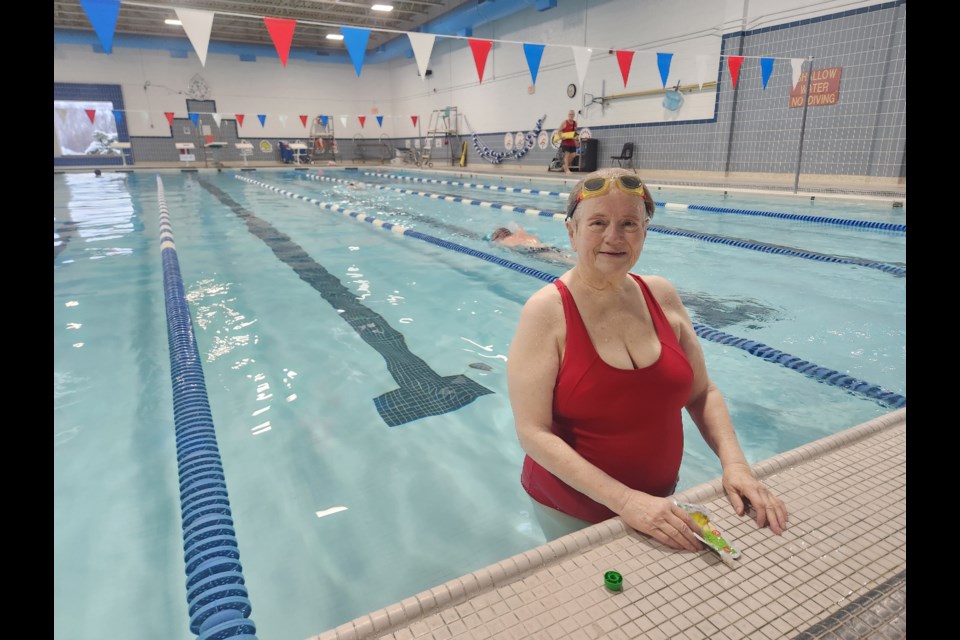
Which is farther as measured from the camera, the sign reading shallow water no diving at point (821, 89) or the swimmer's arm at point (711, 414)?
the sign reading shallow water no diving at point (821, 89)

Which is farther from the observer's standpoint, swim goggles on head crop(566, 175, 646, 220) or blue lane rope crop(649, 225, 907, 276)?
blue lane rope crop(649, 225, 907, 276)

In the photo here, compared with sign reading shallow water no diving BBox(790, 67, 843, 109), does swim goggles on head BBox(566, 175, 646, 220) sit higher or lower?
lower

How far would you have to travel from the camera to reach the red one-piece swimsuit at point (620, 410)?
1.33m

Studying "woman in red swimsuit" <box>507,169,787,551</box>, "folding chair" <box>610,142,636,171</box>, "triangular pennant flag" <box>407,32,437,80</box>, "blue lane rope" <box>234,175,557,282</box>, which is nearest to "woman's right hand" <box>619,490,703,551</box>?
"woman in red swimsuit" <box>507,169,787,551</box>

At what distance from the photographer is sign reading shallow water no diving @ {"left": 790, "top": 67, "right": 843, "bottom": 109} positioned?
9977 mm

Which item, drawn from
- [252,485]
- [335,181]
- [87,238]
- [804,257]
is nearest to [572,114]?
[335,181]

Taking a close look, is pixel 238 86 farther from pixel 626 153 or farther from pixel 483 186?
pixel 626 153

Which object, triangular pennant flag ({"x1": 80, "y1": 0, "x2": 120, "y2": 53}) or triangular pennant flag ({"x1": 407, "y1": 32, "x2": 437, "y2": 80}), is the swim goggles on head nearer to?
triangular pennant flag ({"x1": 80, "y1": 0, "x2": 120, "y2": 53})

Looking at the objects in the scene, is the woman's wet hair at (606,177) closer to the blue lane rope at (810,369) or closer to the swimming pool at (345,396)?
the swimming pool at (345,396)

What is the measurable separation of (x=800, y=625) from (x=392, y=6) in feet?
66.4

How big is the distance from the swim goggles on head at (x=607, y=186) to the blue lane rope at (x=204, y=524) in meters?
1.29

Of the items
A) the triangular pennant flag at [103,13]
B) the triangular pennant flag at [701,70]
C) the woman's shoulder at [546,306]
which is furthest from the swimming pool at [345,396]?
the triangular pennant flag at [701,70]

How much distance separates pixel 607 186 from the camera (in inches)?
50.8

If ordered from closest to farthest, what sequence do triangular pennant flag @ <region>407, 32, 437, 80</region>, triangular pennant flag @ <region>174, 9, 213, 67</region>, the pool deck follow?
the pool deck → triangular pennant flag @ <region>174, 9, 213, 67</region> → triangular pennant flag @ <region>407, 32, 437, 80</region>
